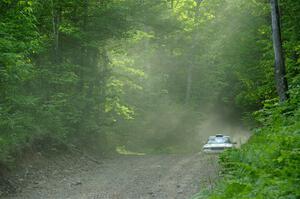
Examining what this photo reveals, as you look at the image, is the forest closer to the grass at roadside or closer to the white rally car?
the grass at roadside

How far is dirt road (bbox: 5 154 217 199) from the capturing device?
44.4 feet

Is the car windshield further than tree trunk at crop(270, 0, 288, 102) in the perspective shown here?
Yes

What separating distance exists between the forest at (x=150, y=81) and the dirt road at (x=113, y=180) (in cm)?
137

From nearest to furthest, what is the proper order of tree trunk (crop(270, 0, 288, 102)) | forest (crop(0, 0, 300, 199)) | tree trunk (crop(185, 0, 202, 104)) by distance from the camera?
forest (crop(0, 0, 300, 199)) < tree trunk (crop(270, 0, 288, 102)) < tree trunk (crop(185, 0, 202, 104))

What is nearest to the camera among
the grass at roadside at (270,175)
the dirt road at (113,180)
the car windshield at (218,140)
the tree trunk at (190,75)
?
the grass at roadside at (270,175)

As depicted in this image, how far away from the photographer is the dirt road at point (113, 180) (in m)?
13.5

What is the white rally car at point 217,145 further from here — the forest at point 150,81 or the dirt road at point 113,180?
the dirt road at point 113,180

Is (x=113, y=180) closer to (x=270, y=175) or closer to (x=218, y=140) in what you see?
(x=270, y=175)

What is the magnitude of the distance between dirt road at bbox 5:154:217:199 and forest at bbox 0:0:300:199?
4.49ft

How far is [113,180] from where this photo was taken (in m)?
16.6

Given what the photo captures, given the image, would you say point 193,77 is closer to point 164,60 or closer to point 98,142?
point 164,60

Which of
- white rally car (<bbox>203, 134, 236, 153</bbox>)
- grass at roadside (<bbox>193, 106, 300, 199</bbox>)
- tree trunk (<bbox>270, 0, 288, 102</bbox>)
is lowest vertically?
white rally car (<bbox>203, 134, 236, 153</bbox>)

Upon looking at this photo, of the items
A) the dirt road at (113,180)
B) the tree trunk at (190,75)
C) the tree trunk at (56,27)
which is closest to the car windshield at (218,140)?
the dirt road at (113,180)

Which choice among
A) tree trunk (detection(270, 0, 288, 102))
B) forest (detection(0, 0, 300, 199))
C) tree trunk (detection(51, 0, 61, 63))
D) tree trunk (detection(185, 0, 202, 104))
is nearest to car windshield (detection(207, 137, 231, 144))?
forest (detection(0, 0, 300, 199))
